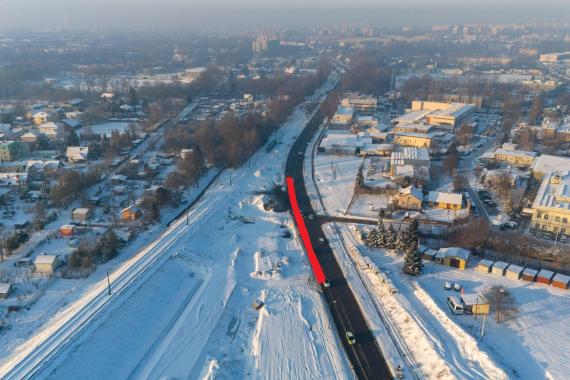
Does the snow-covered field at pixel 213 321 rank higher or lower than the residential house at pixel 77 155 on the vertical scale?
lower

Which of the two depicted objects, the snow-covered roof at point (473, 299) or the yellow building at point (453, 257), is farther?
the yellow building at point (453, 257)

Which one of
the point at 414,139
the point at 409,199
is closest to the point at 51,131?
the point at 414,139

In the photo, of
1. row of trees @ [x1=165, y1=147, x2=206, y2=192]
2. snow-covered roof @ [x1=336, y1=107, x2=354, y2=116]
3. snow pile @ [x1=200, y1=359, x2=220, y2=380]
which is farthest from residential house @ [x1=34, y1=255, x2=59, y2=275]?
snow-covered roof @ [x1=336, y1=107, x2=354, y2=116]

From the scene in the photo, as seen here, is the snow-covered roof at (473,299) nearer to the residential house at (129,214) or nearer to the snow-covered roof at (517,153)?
the residential house at (129,214)

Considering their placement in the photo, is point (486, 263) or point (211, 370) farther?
point (486, 263)

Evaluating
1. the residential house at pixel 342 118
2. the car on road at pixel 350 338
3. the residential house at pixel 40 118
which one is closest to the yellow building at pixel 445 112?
the residential house at pixel 342 118

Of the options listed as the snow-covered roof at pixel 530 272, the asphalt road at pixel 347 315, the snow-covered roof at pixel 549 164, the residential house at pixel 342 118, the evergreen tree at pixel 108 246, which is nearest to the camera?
the asphalt road at pixel 347 315

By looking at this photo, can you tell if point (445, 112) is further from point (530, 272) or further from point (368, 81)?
point (530, 272)

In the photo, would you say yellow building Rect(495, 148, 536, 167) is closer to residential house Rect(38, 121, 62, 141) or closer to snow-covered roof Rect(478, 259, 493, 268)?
snow-covered roof Rect(478, 259, 493, 268)
